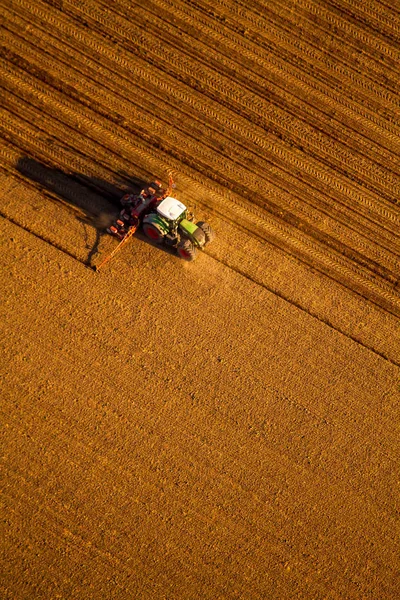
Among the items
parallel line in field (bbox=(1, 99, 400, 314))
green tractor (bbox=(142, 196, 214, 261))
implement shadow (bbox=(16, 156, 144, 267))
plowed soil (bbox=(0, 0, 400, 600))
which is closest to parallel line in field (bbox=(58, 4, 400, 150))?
plowed soil (bbox=(0, 0, 400, 600))

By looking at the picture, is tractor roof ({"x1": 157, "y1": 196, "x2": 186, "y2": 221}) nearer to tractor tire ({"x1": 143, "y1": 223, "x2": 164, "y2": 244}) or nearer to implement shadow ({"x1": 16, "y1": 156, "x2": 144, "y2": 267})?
tractor tire ({"x1": 143, "y1": 223, "x2": 164, "y2": 244})

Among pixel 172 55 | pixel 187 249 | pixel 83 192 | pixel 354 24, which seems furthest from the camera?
pixel 354 24

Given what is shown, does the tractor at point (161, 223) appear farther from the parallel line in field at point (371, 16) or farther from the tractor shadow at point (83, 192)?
the parallel line in field at point (371, 16)

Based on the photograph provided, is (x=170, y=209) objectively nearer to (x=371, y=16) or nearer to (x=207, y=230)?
(x=207, y=230)

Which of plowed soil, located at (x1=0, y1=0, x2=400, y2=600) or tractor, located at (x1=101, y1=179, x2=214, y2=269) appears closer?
plowed soil, located at (x1=0, y1=0, x2=400, y2=600)

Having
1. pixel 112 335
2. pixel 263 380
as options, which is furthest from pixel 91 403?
pixel 263 380

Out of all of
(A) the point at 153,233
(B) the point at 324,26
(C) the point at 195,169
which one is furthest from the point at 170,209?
(B) the point at 324,26

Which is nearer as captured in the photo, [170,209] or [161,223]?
[170,209]
